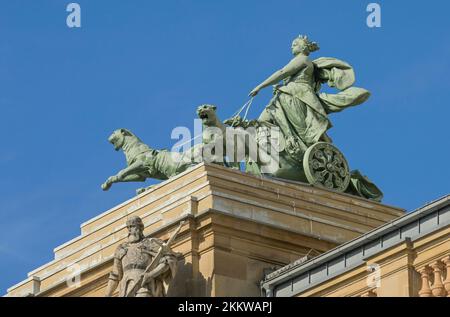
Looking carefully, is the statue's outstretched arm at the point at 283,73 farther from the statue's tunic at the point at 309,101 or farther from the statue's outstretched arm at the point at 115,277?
the statue's outstretched arm at the point at 115,277

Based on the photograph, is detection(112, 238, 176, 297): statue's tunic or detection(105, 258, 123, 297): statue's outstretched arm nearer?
detection(112, 238, 176, 297): statue's tunic

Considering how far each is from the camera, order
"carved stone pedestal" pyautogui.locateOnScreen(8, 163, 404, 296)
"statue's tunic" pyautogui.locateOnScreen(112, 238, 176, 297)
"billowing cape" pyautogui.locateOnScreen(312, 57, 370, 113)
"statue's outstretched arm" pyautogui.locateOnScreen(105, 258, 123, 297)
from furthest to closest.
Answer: "billowing cape" pyautogui.locateOnScreen(312, 57, 370, 113) → "carved stone pedestal" pyautogui.locateOnScreen(8, 163, 404, 296) → "statue's outstretched arm" pyautogui.locateOnScreen(105, 258, 123, 297) → "statue's tunic" pyautogui.locateOnScreen(112, 238, 176, 297)

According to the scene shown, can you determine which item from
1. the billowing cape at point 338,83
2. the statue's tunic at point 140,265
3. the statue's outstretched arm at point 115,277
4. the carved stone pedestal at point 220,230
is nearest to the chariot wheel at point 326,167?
the carved stone pedestal at point 220,230

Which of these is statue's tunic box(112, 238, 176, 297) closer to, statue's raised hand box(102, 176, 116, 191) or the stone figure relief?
the stone figure relief

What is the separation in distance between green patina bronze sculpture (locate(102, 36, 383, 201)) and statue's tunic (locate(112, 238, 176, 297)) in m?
4.87

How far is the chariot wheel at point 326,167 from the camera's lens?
256ft

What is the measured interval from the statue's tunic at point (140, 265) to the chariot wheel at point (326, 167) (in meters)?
6.85

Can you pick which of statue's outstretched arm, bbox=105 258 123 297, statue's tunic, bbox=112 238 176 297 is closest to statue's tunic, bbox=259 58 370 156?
statue's tunic, bbox=112 238 176 297

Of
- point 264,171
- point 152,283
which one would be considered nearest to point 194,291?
point 152,283

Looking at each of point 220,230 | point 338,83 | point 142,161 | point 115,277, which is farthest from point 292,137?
point 115,277

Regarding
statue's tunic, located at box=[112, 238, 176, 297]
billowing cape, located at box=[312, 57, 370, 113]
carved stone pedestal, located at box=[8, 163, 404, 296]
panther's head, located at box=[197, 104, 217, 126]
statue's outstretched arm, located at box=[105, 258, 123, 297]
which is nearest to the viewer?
statue's tunic, located at box=[112, 238, 176, 297]

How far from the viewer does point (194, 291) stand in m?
72.8

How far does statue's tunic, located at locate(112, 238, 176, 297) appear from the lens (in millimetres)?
71625
